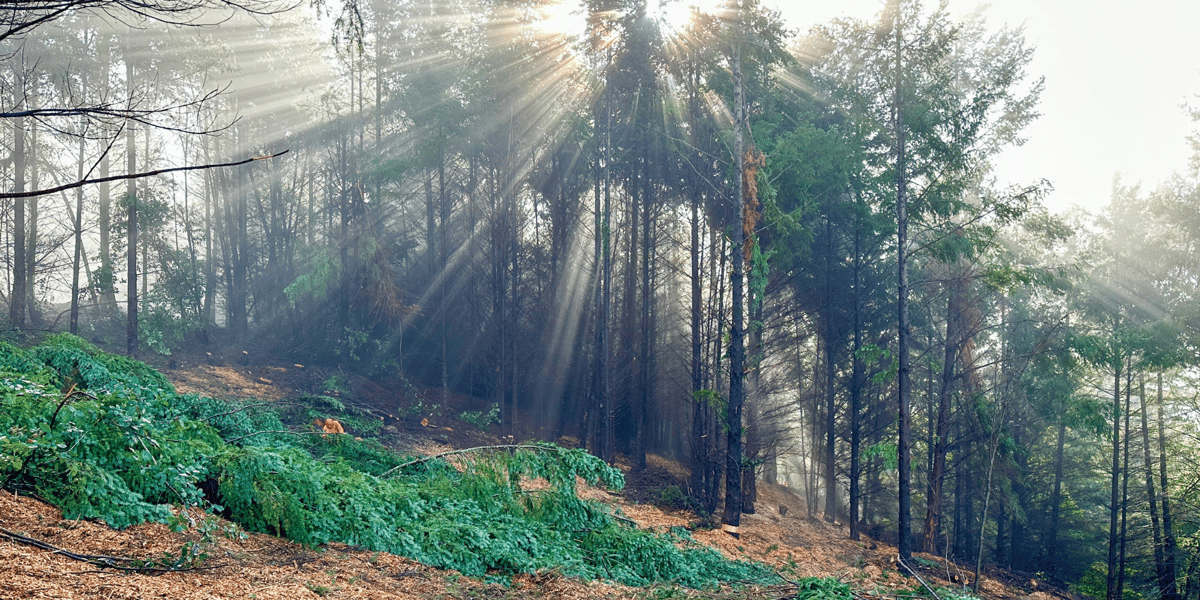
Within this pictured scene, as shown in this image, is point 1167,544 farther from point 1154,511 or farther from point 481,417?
point 481,417

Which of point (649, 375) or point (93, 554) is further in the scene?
point (649, 375)

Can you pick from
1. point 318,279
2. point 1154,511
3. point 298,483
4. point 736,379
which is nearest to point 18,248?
point 318,279

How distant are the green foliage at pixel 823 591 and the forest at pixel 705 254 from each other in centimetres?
680

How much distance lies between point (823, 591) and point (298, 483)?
4755 mm

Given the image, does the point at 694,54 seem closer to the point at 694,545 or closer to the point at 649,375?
the point at 649,375

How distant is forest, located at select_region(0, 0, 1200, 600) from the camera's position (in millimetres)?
14445

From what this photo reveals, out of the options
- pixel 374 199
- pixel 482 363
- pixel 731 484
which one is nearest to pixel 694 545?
pixel 731 484

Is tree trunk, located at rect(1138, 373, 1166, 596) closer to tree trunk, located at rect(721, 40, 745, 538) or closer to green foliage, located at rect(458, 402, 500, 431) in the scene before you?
tree trunk, located at rect(721, 40, 745, 538)

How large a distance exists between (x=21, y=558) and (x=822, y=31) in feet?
50.1

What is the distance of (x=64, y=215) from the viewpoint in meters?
31.8

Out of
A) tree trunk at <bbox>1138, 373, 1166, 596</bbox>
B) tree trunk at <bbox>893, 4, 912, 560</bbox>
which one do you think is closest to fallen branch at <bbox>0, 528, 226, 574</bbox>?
tree trunk at <bbox>893, 4, 912, 560</bbox>

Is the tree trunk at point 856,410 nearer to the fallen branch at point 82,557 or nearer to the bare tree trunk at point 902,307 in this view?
the bare tree trunk at point 902,307

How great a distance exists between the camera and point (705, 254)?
61.5 ft

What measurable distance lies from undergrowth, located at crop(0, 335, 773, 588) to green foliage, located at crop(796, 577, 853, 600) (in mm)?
1449
